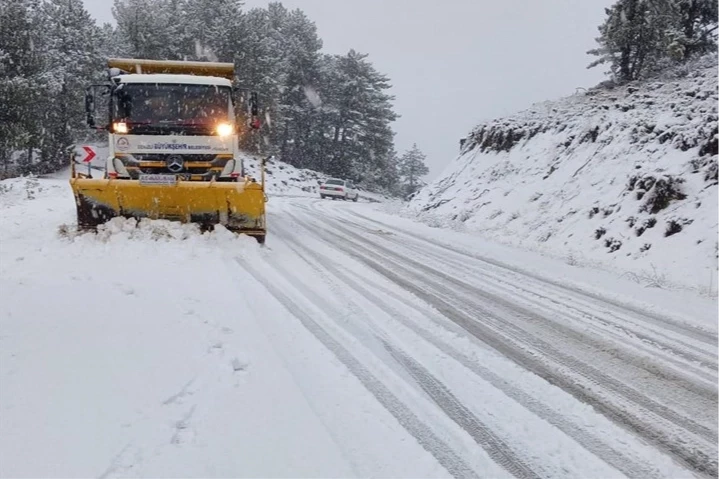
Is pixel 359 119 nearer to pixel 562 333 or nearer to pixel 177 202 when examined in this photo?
pixel 177 202

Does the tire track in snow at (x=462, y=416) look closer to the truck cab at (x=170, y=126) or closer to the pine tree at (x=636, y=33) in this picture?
the truck cab at (x=170, y=126)

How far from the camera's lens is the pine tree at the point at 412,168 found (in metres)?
68.6

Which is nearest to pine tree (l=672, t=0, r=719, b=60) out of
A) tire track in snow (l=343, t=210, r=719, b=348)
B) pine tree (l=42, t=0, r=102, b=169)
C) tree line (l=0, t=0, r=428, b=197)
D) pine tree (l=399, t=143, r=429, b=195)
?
tire track in snow (l=343, t=210, r=719, b=348)

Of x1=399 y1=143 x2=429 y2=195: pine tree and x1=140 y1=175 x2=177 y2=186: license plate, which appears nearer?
x1=140 y1=175 x2=177 y2=186: license plate

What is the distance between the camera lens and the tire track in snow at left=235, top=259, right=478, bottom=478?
9.07 feet

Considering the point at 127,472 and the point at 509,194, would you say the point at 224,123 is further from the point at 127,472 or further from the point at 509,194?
the point at 509,194

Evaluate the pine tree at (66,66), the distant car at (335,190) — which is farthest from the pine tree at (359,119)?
the pine tree at (66,66)

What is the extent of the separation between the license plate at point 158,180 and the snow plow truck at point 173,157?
15 millimetres

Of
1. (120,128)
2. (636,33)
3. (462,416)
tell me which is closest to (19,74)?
(120,128)

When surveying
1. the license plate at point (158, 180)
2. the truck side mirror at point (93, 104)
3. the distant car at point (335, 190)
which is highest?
the truck side mirror at point (93, 104)

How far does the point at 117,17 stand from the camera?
1523 inches

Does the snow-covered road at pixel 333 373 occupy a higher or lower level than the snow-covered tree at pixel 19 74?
lower

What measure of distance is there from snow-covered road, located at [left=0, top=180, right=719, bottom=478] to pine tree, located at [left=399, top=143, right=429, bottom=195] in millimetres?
62264

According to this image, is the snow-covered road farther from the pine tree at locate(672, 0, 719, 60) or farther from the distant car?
the distant car
